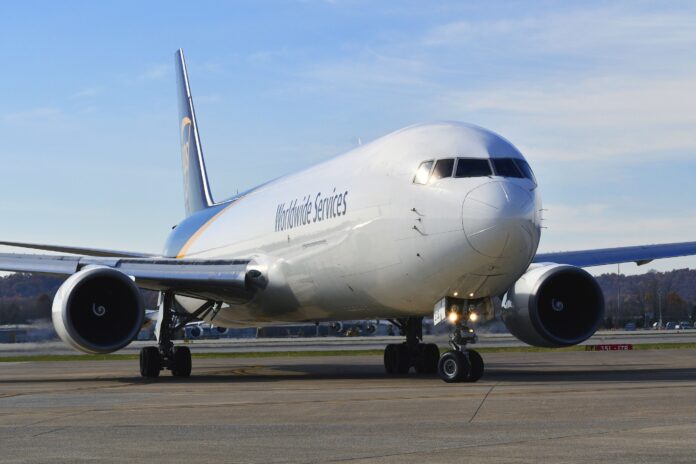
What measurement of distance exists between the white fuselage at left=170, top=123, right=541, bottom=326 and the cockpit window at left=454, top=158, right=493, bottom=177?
0.12 meters

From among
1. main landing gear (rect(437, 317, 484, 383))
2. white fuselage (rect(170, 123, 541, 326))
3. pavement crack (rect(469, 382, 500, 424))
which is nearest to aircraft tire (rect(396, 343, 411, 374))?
white fuselage (rect(170, 123, 541, 326))

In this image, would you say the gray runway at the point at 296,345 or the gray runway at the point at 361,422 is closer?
the gray runway at the point at 361,422

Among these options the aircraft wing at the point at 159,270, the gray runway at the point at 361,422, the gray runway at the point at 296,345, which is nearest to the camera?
Result: the gray runway at the point at 361,422

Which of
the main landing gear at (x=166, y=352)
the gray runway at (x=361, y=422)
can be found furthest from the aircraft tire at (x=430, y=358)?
the main landing gear at (x=166, y=352)

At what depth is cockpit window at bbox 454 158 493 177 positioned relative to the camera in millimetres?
17078

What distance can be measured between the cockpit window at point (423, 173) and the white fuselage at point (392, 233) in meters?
0.09

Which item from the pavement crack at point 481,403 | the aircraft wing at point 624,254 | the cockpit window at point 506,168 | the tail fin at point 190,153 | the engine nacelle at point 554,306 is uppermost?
the tail fin at point 190,153

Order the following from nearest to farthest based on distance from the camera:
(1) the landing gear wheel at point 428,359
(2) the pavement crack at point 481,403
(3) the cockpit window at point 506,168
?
(2) the pavement crack at point 481,403, (3) the cockpit window at point 506,168, (1) the landing gear wheel at point 428,359

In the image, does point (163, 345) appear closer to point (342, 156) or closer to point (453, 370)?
point (342, 156)

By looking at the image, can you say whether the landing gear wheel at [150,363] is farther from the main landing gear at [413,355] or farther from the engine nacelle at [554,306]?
the engine nacelle at [554,306]

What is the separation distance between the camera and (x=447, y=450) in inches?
351

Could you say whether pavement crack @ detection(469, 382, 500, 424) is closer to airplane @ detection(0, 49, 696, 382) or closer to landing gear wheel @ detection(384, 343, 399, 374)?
airplane @ detection(0, 49, 696, 382)

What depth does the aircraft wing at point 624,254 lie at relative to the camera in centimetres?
2366

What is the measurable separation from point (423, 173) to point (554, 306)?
13.9 feet
